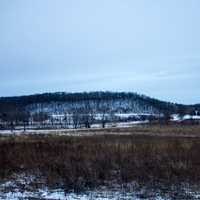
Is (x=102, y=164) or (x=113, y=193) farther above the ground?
(x=102, y=164)

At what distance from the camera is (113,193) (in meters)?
11.7

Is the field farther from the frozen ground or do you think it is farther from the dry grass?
the frozen ground

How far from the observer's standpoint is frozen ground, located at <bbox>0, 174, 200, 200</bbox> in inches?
440

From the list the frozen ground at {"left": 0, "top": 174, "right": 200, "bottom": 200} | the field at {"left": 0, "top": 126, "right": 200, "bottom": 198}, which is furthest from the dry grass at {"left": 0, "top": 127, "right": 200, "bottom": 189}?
the frozen ground at {"left": 0, "top": 174, "right": 200, "bottom": 200}

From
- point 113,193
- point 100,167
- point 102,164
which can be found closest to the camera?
point 113,193

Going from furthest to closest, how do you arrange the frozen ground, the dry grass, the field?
the dry grass
the field
the frozen ground

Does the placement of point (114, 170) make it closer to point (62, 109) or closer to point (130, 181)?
point (130, 181)

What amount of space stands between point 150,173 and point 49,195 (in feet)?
12.7

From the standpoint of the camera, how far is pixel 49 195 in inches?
459

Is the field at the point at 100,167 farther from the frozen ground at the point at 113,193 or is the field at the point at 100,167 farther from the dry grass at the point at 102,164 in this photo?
the frozen ground at the point at 113,193

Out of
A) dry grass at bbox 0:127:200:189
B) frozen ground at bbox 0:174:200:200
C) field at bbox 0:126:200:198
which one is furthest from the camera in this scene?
dry grass at bbox 0:127:200:189

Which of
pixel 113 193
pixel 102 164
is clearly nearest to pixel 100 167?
pixel 102 164

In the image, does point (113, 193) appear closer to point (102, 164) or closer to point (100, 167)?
point (100, 167)

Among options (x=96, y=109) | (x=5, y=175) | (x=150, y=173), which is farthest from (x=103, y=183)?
(x=96, y=109)
